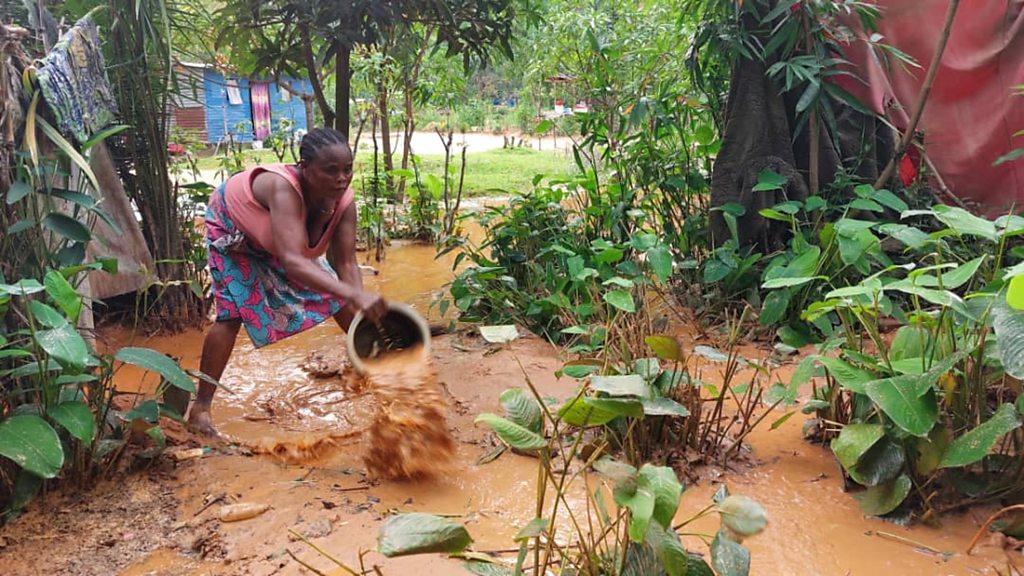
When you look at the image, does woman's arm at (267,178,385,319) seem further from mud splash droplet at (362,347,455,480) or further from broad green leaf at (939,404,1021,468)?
broad green leaf at (939,404,1021,468)

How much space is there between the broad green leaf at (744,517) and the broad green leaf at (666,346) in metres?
0.79

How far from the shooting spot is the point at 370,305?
7.63 ft

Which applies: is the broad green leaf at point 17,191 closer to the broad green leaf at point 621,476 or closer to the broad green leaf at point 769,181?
→ the broad green leaf at point 621,476

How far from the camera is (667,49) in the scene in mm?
5426

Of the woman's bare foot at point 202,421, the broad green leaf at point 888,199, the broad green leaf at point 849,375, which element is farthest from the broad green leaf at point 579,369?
the broad green leaf at point 888,199

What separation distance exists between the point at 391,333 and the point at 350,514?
0.68 m

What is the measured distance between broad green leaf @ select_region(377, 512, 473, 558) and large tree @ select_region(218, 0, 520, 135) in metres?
3.24

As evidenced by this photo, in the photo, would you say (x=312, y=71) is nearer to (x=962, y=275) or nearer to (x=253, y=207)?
(x=253, y=207)

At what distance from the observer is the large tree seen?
392cm

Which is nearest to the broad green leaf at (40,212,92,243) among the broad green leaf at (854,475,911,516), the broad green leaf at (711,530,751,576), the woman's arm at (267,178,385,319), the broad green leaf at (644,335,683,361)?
the woman's arm at (267,178,385,319)

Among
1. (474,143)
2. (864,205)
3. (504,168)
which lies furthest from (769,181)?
(474,143)

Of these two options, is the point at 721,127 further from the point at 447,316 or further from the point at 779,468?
the point at 779,468

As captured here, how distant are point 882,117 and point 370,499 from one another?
355 cm

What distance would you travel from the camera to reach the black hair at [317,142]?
2.54 m
